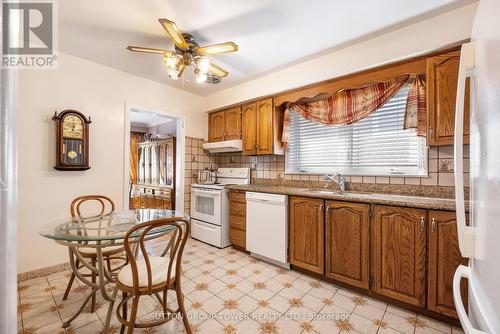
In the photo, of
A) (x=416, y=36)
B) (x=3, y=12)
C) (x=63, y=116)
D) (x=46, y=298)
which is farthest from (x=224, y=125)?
(x=3, y=12)

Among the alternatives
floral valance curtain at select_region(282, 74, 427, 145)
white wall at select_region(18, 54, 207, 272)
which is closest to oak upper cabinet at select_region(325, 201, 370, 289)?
floral valance curtain at select_region(282, 74, 427, 145)

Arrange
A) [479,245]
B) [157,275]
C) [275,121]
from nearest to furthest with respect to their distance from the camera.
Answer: [479,245]
[157,275]
[275,121]

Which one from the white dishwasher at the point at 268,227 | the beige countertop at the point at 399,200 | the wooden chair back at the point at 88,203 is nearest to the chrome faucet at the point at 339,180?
the beige countertop at the point at 399,200

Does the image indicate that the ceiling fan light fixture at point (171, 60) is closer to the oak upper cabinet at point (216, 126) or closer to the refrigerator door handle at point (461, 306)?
the oak upper cabinet at point (216, 126)

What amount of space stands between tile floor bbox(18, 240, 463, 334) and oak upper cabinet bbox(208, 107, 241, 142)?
208cm

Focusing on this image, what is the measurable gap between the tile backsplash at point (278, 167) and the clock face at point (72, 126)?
148cm

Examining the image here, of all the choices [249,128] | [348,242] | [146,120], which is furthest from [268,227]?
[146,120]

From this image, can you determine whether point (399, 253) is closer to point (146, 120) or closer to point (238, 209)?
point (238, 209)

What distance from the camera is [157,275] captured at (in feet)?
4.82

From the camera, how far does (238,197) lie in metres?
3.12

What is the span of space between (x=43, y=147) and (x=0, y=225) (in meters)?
2.67

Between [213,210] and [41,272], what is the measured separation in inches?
77.8

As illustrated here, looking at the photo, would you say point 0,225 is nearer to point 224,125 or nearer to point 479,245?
point 479,245

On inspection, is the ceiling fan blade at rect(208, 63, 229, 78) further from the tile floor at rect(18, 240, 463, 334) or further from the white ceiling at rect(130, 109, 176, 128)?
the white ceiling at rect(130, 109, 176, 128)
